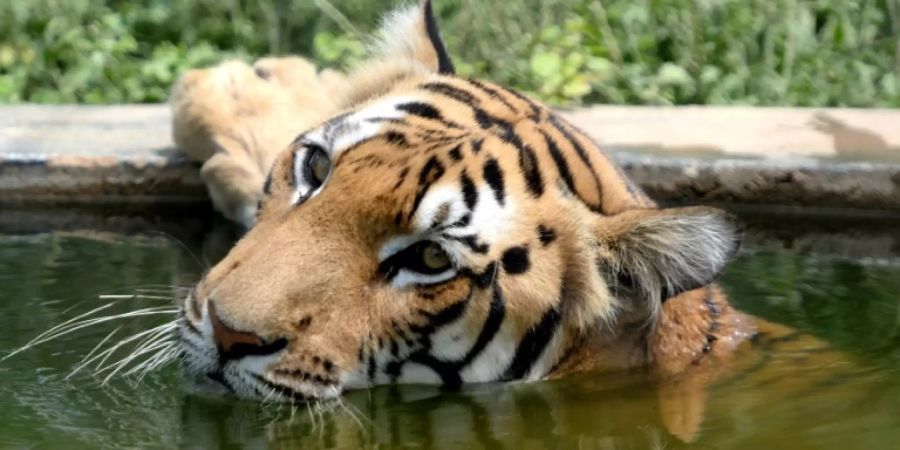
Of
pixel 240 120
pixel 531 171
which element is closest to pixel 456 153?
pixel 531 171

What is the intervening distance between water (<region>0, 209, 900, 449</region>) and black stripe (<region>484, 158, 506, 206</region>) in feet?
1.43

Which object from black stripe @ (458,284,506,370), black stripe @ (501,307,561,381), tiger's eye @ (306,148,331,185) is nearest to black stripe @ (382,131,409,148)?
tiger's eye @ (306,148,331,185)

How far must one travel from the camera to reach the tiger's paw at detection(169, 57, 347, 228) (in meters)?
4.81

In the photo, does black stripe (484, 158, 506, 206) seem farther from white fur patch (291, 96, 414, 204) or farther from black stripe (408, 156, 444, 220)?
white fur patch (291, 96, 414, 204)

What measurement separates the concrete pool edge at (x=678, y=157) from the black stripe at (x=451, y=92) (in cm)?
143

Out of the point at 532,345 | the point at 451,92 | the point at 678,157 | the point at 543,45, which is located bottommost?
the point at 532,345

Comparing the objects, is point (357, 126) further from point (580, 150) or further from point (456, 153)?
point (580, 150)

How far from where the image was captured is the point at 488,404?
3098 millimetres

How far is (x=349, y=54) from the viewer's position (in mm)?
6844

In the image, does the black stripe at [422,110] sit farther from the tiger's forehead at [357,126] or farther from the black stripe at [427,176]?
the black stripe at [427,176]

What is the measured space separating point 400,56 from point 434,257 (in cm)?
93

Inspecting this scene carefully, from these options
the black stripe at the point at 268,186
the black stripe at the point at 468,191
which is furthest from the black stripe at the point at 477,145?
the black stripe at the point at 268,186

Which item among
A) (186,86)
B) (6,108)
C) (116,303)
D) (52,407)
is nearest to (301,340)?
(52,407)

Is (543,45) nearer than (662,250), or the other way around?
(662,250)
